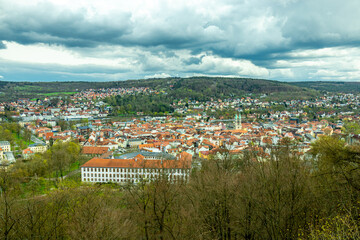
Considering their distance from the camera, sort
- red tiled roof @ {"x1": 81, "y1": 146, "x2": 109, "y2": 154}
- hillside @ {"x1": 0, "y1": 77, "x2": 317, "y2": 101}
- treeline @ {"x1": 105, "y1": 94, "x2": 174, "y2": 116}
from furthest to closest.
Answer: hillside @ {"x1": 0, "y1": 77, "x2": 317, "y2": 101}, treeline @ {"x1": 105, "y1": 94, "x2": 174, "y2": 116}, red tiled roof @ {"x1": 81, "y1": 146, "x2": 109, "y2": 154}

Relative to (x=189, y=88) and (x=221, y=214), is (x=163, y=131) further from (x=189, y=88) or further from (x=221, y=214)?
(x=189, y=88)

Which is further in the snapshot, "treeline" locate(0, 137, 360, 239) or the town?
the town

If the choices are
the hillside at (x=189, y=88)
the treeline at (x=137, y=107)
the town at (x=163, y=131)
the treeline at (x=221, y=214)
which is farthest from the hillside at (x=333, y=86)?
the treeline at (x=221, y=214)

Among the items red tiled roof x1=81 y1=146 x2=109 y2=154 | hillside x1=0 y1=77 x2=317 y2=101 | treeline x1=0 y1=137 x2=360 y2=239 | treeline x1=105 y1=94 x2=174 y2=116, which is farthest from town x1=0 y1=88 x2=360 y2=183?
hillside x1=0 y1=77 x2=317 y2=101

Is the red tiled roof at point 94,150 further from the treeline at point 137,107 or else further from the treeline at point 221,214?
the treeline at point 137,107

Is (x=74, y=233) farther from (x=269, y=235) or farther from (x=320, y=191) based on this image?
(x=320, y=191)

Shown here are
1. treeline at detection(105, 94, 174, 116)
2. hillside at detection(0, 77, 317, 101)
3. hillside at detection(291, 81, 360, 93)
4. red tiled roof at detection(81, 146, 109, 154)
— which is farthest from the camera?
hillside at detection(291, 81, 360, 93)

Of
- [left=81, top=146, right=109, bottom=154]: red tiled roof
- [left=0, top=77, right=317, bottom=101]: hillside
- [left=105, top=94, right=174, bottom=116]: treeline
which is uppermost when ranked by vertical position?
[left=0, top=77, right=317, bottom=101]: hillside

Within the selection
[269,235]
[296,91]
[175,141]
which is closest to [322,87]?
[296,91]

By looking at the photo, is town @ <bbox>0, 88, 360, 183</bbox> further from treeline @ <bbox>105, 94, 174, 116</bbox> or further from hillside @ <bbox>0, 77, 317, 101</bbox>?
hillside @ <bbox>0, 77, 317, 101</bbox>
